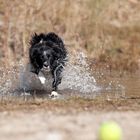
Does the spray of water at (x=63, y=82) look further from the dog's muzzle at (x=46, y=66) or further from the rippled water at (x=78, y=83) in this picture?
the dog's muzzle at (x=46, y=66)

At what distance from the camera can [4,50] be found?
14859mm

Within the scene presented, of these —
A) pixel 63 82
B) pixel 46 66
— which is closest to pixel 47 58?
pixel 46 66

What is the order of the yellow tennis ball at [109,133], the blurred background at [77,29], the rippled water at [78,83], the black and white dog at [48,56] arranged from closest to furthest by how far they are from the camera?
the yellow tennis ball at [109,133] → the rippled water at [78,83] → the black and white dog at [48,56] → the blurred background at [77,29]

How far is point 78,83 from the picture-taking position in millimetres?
11453

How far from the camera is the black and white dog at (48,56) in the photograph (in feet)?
35.8

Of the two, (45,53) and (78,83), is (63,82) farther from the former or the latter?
(45,53)

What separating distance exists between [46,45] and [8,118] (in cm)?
417

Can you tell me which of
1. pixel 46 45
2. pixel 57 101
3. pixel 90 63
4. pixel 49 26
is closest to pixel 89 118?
pixel 57 101

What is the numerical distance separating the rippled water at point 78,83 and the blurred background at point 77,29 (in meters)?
1.33

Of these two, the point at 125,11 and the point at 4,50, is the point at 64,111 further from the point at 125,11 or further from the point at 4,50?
the point at 125,11

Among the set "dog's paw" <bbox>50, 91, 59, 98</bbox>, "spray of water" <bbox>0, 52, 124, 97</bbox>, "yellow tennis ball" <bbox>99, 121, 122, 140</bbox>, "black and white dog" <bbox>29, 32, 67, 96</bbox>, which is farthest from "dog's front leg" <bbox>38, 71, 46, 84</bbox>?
"yellow tennis ball" <bbox>99, 121, 122, 140</bbox>

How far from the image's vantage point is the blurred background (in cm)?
1496

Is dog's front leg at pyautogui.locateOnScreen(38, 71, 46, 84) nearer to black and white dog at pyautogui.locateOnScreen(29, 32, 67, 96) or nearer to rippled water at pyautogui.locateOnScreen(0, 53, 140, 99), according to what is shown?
black and white dog at pyautogui.locateOnScreen(29, 32, 67, 96)

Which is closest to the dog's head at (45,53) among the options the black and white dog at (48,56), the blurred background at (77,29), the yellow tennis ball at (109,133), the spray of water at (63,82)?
the black and white dog at (48,56)
